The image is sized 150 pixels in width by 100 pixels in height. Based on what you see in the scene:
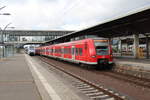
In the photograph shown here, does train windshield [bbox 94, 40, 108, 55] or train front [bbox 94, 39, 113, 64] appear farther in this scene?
train windshield [bbox 94, 40, 108, 55]

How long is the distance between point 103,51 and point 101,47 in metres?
0.36

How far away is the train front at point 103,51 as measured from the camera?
1769cm

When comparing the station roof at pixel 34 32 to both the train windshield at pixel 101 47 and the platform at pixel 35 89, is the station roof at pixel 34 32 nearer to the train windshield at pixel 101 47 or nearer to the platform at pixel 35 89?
the train windshield at pixel 101 47

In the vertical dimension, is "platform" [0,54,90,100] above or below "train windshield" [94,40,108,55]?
below

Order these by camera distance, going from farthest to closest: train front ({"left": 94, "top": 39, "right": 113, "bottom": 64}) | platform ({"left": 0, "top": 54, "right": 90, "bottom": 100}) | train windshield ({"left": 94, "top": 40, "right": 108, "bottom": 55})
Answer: train windshield ({"left": 94, "top": 40, "right": 108, "bottom": 55})
train front ({"left": 94, "top": 39, "right": 113, "bottom": 64})
platform ({"left": 0, "top": 54, "right": 90, "bottom": 100})

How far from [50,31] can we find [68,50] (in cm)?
6046

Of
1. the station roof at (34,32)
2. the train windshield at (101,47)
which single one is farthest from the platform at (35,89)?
the station roof at (34,32)

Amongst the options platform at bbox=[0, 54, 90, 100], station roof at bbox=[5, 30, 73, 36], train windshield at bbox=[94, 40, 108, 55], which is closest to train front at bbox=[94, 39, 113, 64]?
train windshield at bbox=[94, 40, 108, 55]

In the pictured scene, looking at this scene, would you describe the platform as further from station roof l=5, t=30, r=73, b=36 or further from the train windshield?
station roof l=5, t=30, r=73, b=36

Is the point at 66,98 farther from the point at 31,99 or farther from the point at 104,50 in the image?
the point at 104,50

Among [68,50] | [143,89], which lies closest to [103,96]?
[143,89]

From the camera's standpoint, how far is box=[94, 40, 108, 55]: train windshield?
17.8m

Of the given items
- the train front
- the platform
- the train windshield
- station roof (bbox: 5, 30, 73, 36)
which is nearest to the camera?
the platform

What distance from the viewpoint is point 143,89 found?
9.88 m
